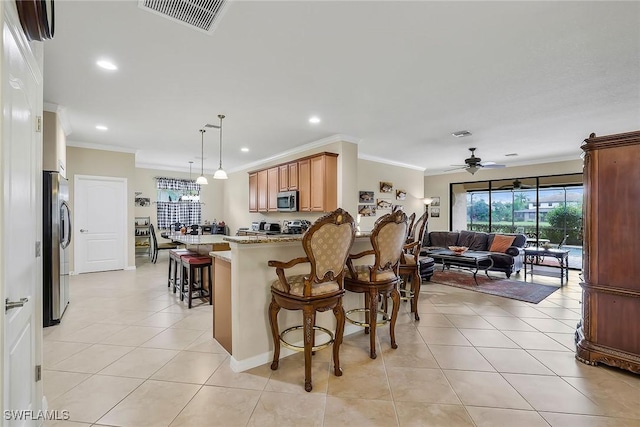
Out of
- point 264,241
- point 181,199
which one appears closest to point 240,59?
point 264,241

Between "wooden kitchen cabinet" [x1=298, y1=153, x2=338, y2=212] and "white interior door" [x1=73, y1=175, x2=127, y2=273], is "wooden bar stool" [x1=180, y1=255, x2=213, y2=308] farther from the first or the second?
"white interior door" [x1=73, y1=175, x2=127, y2=273]

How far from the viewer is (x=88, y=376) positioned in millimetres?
2260

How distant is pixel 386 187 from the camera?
7473 millimetres

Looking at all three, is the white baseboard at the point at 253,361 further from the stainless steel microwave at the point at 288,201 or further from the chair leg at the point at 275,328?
the stainless steel microwave at the point at 288,201

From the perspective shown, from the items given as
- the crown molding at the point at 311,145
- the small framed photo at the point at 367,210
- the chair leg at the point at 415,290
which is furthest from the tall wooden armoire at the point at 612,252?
the small framed photo at the point at 367,210

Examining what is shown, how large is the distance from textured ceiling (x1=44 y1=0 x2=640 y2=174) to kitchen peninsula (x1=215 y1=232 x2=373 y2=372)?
1630 millimetres

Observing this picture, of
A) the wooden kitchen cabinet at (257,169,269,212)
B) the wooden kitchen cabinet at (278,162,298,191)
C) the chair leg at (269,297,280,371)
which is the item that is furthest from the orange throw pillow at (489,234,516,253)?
the chair leg at (269,297,280,371)

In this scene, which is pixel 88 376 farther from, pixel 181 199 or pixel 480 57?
pixel 181 199

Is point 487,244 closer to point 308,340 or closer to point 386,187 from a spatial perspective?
point 386,187

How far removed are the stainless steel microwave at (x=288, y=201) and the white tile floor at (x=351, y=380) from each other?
297cm

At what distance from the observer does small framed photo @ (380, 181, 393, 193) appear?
7391 mm

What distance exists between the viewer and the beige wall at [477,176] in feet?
23.6

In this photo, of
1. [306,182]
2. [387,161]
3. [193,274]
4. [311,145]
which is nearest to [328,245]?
[193,274]

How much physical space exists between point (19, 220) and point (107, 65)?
2.13 meters
